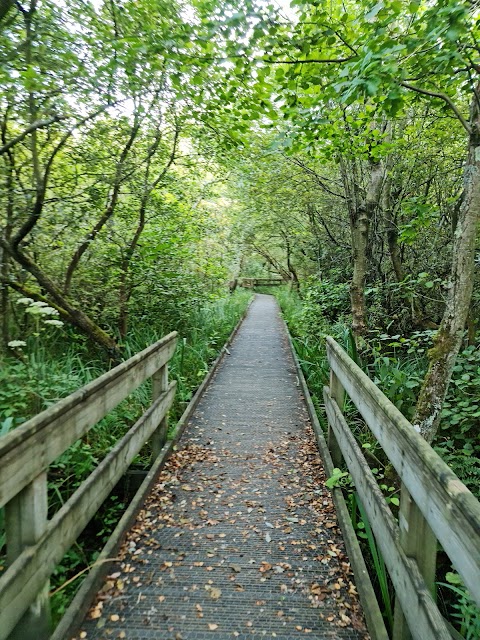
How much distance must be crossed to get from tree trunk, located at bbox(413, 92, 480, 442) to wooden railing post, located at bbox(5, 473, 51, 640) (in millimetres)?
2575

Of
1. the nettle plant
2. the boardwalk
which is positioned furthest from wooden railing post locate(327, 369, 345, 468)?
the nettle plant

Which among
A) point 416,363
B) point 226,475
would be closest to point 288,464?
point 226,475

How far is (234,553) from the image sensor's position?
2.63m

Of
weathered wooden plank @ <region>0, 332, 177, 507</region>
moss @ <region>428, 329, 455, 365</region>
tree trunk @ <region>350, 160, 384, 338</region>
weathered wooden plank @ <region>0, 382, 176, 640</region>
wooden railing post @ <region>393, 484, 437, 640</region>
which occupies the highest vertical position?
tree trunk @ <region>350, 160, 384, 338</region>

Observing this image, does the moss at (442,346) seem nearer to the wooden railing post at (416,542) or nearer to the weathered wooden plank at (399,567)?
the weathered wooden plank at (399,567)

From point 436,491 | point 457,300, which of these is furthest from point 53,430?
point 457,300

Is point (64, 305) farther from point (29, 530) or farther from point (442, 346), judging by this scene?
point (442, 346)

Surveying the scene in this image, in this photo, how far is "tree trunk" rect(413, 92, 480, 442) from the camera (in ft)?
9.66

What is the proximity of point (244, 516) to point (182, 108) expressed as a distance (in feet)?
17.3

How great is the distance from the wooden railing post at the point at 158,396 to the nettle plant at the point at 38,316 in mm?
1173

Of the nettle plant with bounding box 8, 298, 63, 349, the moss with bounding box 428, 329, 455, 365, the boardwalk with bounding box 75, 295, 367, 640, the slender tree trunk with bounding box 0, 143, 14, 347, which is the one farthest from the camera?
the slender tree trunk with bounding box 0, 143, 14, 347

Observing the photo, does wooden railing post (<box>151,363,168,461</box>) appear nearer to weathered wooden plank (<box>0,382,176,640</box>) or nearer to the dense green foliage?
the dense green foliage

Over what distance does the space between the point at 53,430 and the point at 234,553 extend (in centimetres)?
156

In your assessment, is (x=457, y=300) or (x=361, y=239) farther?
(x=361, y=239)
